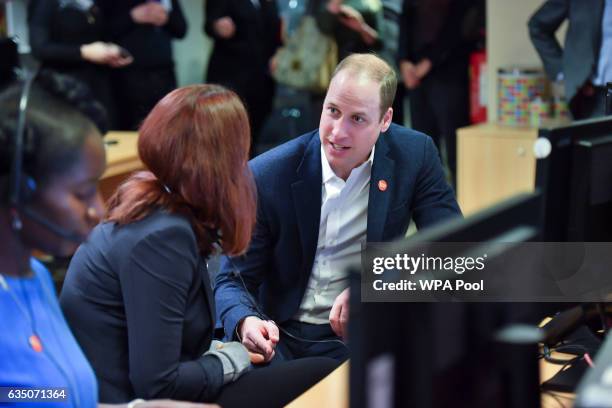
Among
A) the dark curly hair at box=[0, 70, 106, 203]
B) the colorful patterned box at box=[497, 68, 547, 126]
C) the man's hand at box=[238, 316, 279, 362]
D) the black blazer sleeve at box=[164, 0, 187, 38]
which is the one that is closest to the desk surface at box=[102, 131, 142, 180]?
the black blazer sleeve at box=[164, 0, 187, 38]

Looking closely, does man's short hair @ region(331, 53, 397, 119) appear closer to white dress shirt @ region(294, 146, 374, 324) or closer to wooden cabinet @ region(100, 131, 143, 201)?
white dress shirt @ region(294, 146, 374, 324)

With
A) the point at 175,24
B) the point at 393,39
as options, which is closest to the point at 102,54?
the point at 175,24

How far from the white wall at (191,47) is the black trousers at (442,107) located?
286 centimetres

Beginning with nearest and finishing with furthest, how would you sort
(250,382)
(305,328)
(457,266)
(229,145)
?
(457,266), (229,145), (250,382), (305,328)

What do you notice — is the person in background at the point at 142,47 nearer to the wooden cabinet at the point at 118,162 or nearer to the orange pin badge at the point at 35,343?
the wooden cabinet at the point at 118,162

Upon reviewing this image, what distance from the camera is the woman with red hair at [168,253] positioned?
6.23 feet

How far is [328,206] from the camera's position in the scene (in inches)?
106

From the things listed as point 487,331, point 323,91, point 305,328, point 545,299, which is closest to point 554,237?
point 545,299

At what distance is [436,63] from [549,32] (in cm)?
70

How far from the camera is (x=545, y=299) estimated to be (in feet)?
6.19

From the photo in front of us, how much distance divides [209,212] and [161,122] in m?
0.20

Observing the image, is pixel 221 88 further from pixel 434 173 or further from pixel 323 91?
pixel 323 91

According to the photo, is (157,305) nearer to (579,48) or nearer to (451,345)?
(451,345)

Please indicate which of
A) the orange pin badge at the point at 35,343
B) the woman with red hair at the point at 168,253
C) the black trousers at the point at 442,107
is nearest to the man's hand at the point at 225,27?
the black trousers at the point at 442,107
